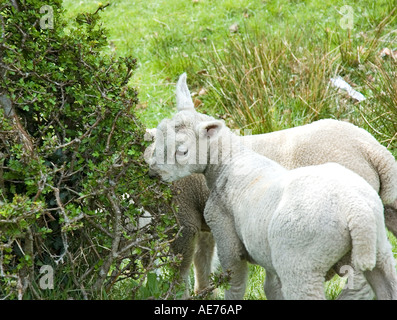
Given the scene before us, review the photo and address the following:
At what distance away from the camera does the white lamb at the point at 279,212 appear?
3.48 metres

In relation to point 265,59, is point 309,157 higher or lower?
higher

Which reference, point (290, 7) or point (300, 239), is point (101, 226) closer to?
point (300, 239)

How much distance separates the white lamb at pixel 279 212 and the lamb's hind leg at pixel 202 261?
3.52 feet

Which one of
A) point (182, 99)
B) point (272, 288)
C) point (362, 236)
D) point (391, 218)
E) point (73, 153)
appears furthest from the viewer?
point (391, 218)

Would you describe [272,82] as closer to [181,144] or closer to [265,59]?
[265,59]

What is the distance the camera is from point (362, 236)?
3408 mm

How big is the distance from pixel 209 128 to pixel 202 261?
156cm

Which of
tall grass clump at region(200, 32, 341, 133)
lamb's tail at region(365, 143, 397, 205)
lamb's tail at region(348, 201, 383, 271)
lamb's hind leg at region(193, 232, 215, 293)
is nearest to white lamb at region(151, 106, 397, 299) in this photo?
lamb's tail at region(348, 201, 383, 271)

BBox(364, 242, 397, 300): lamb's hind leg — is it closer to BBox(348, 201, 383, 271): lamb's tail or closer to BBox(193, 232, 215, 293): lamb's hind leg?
BBox(348, 201, 383, 271): lamb's tail

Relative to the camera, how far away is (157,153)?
14.8ft

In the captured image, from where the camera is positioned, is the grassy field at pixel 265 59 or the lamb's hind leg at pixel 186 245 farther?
the grassy field at pixel 265 59

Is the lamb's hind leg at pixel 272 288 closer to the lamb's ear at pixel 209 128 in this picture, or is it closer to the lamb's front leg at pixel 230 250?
the lamb's front leg at pixel 230 250

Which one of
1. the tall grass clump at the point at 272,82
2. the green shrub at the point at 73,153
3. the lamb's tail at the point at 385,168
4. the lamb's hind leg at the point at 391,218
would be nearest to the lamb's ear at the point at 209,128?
the green shrub at the point at 73,153

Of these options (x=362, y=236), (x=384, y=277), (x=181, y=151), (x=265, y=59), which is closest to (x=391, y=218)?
(x=384, y=277)
